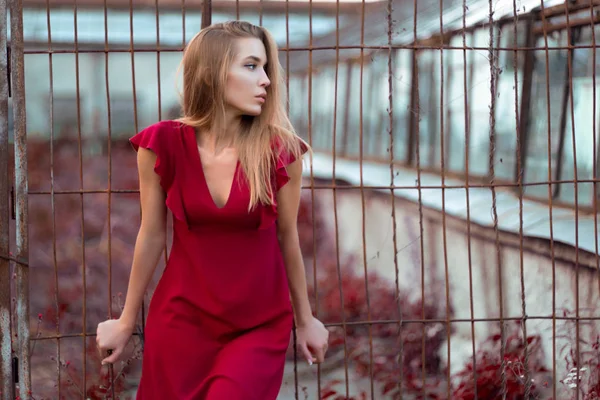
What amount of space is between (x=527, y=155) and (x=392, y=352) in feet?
4.61

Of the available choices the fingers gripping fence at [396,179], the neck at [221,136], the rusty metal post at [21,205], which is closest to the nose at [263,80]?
the neck at [221,136]

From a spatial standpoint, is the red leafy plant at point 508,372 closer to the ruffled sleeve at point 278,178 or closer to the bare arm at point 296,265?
the bare arm at point 296,265

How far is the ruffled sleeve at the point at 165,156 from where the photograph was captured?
7.98 feet

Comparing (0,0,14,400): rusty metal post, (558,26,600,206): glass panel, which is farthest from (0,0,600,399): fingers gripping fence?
(0,0,14,400): rusty metal post

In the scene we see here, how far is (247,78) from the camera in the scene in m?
2.42

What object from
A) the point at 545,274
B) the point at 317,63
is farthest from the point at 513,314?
the point at 317,63

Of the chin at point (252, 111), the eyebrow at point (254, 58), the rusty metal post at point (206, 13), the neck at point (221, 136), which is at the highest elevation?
the rusty metal post at point (206, 13)

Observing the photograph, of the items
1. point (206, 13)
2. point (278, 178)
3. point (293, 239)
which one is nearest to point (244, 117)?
point (278, 178)

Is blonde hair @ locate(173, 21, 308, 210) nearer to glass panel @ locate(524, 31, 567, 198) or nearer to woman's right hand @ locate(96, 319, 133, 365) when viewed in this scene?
woman's right hand @ locate(96, 319, 133, 365)

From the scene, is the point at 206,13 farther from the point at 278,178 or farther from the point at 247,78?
the point at 278,178

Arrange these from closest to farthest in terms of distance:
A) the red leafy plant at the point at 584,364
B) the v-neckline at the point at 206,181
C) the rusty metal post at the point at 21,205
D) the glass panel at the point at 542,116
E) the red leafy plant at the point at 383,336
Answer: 1. the v-neckline at the point at 206,181
2. the rusty metal post at the point at 21,205
3. the red leafy plant at the point at 584,364
4. the glass panel at the point at 542,116
5. the red leafy plant at the point at 383,336

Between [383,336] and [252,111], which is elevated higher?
[252,111]

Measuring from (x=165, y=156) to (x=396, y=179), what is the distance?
9.43 ft

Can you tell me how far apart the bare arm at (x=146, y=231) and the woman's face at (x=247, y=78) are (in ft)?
0.92
